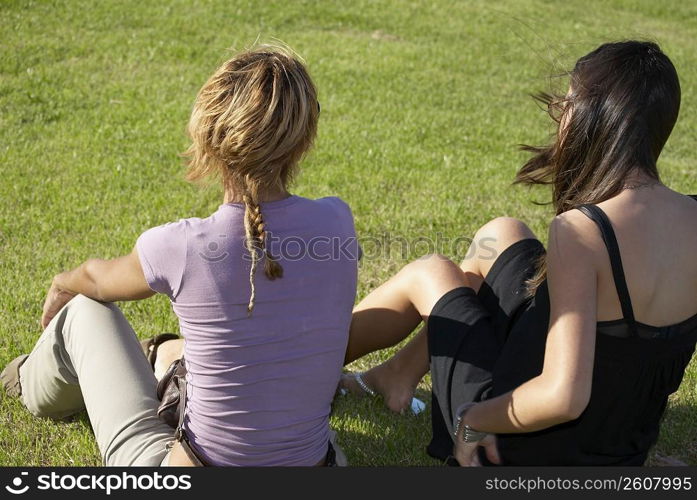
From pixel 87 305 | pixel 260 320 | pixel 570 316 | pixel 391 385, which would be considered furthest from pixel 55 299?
pixel 570 316

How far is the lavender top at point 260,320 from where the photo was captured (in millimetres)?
2633

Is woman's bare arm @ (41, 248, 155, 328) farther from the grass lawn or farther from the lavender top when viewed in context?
the grass lawn

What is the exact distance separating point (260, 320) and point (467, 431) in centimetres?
88

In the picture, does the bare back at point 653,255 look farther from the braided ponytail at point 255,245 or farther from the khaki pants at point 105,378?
the khaki pants at point 105,378

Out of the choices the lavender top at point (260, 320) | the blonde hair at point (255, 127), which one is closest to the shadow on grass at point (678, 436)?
the lavender top at point (260, 320)

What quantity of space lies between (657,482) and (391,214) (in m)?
3.58

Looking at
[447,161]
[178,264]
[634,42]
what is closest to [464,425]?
[178,264]

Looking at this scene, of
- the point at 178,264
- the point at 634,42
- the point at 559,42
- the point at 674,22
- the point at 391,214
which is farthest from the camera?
the point at 674,22

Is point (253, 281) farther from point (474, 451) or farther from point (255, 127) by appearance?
point (474, 451)

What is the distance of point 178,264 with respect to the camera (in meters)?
2.64

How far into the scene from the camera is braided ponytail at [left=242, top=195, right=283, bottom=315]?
260 cm

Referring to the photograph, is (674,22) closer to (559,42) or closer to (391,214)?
(559,42)

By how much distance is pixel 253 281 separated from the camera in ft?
8.65

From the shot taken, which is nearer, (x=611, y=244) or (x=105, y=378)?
(x=611, y=244)
